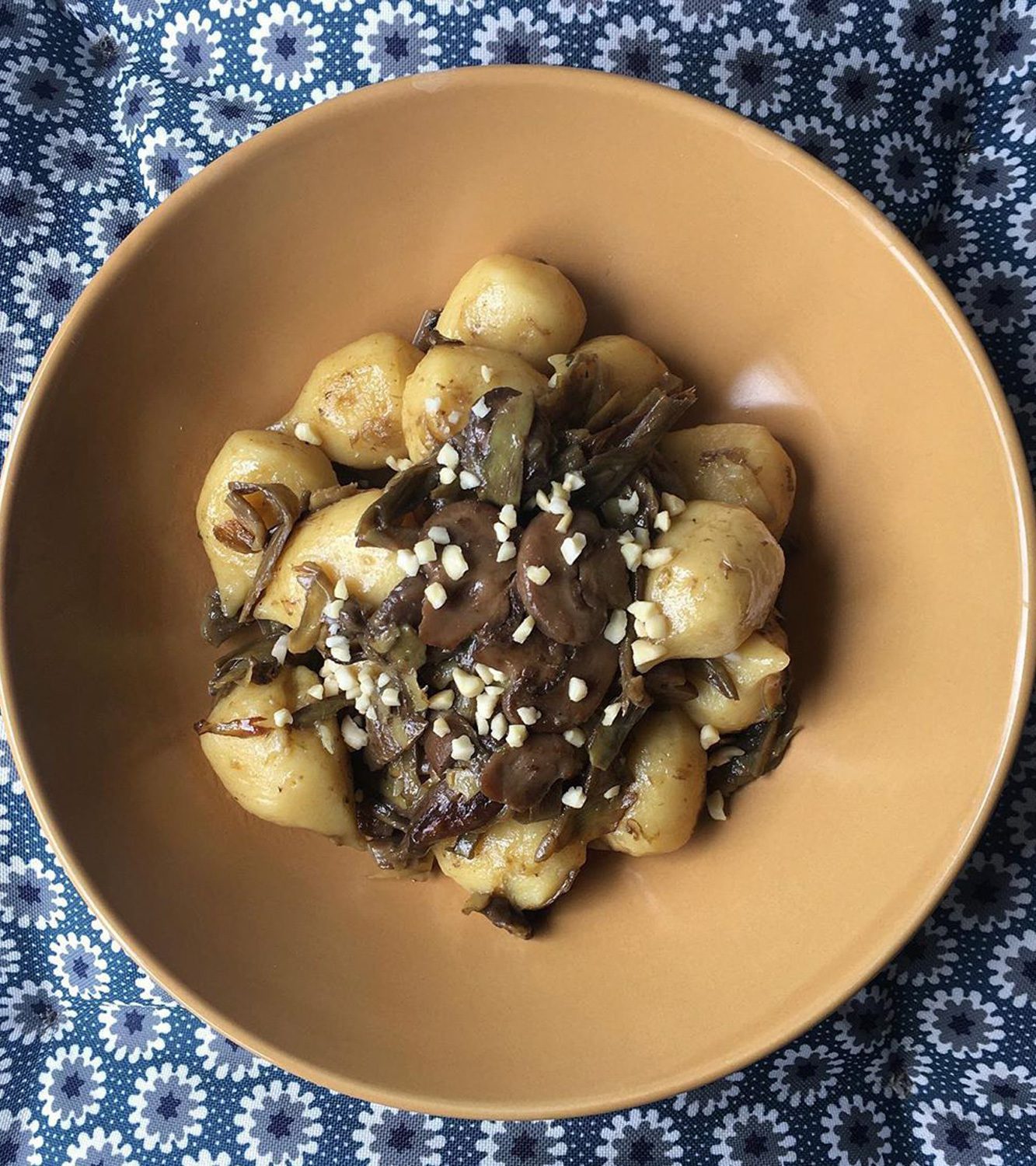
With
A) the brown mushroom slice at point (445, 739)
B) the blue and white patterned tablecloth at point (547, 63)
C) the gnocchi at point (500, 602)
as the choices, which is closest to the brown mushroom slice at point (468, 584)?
the gnocchi at point (500, 602)

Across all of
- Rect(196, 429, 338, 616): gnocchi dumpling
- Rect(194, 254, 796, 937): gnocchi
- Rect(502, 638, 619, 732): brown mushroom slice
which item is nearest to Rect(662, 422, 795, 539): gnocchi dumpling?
Rect(194, 254, 796, 937): gnocchi

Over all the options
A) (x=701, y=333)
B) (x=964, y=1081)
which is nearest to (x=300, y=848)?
(x=701, y=333)

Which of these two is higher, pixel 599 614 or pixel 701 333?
pixel 701 333

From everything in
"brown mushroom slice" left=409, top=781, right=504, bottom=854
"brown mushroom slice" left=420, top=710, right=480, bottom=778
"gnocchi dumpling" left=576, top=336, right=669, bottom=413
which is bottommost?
"brown mushroom slice" left=409, top=781, right=504, bottom=854

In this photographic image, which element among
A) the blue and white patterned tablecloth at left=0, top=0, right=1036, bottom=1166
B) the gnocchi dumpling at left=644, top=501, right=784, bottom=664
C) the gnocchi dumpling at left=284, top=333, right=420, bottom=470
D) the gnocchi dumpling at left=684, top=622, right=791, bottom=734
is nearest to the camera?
the gnocchi dumpling at left=644, top=501, right=784, bottom=664

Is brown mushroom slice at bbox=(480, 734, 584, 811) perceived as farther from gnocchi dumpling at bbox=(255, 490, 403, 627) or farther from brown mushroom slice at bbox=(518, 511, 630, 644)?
gnocchi dumpling at bbox=(255, 490, 403, 627)

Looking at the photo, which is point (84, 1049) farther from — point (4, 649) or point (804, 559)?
point (804, 559)

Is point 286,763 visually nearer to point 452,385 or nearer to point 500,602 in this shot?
point 500,602
